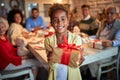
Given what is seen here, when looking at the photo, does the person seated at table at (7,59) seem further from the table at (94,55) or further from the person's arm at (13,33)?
the person's arm at (13,33)

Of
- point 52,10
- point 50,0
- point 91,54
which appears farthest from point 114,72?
point 50,0

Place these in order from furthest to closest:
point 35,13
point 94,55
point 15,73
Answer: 1. point 35,13
2. point 15,73
3. point 94,55

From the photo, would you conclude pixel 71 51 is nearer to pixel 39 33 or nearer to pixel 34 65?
pixel 34 65

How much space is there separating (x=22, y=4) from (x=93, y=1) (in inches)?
85.9

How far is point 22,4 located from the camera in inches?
189

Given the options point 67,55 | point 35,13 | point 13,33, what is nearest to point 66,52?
point 67,55

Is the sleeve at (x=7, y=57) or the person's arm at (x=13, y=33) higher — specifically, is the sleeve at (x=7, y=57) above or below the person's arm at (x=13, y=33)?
below

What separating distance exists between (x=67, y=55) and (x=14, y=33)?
161 cm

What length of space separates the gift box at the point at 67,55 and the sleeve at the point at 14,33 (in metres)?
1.50

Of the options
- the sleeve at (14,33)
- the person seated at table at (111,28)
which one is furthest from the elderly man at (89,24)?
the sleeve at (14,33)

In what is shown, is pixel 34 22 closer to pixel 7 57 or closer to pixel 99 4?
pixel 99 4

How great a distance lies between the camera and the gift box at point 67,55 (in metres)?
1.02

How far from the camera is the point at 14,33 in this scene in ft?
8.03

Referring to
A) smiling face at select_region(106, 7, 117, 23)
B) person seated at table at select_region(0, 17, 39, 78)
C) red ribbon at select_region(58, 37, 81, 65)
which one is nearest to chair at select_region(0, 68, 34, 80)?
person seated at table at select_region(0, 17, 39, 78)
